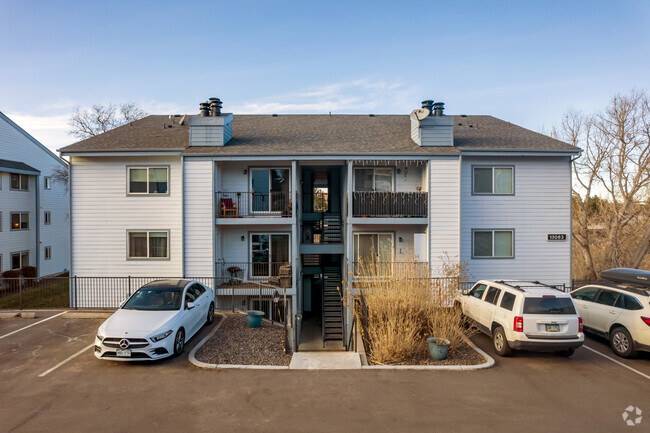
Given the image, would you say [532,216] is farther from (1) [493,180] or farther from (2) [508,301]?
(2) [508,301]

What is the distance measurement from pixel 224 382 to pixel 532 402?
5.77 meters

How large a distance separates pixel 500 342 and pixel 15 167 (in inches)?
1034

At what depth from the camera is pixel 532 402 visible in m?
6.48

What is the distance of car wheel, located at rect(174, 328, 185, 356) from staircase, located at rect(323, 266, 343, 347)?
776 cm

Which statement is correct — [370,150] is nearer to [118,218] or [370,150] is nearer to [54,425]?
[118,218]

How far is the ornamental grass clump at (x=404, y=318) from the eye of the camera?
8.38 metres

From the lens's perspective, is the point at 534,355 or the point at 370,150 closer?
the point at 534,355

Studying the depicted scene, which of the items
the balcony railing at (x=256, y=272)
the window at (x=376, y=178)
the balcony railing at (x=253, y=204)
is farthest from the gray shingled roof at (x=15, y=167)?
the window at (x=376, y=178)

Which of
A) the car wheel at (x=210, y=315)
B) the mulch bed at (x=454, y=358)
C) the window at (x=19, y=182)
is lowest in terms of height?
the mulch bed at (x=454, y=358)

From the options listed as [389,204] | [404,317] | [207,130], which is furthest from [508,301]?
[207,130]

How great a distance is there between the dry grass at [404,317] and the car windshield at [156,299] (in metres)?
4.93

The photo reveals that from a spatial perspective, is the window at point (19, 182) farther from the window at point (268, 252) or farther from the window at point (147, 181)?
the window at point (268, 252)

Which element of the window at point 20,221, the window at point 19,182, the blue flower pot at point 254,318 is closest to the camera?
the blue flower pot at point 254,318

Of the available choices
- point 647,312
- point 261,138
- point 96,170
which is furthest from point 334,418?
point 96,170
